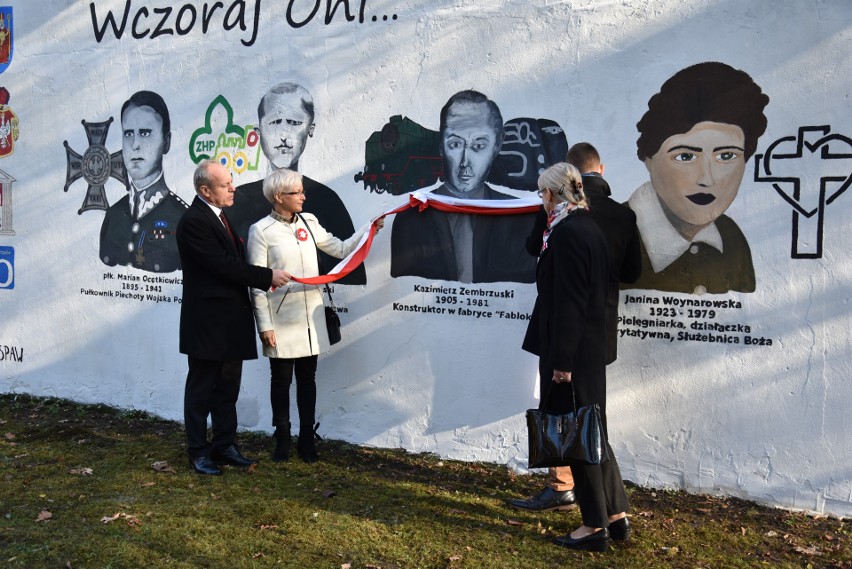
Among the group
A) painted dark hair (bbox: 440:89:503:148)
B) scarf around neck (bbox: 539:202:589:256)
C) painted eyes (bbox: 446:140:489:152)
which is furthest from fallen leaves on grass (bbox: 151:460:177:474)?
painted dark hair (bbox: 440:89:503:148)

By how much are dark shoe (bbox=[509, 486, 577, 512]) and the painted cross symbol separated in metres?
4.44

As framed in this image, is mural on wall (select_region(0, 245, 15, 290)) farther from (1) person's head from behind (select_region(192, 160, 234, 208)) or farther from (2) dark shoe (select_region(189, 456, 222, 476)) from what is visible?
(2) dark shoe (select_region(189, 456, 222, 476))

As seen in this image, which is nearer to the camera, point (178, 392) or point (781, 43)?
point (781, 43)

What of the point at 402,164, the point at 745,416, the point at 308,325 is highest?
the point at 402,164

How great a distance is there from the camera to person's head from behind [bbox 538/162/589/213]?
4.36m

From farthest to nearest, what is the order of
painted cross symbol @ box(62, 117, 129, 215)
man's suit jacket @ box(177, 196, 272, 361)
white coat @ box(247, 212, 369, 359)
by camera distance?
painted cross symbol @ box(62, 117, 129, 215) → white coat @ box(247, 212, 369, 359) → man's suit jacket @ box(177, 196, 272, 361)

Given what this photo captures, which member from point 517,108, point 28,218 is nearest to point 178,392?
point 28,218

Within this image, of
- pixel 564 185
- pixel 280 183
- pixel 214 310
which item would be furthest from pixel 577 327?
pixel 214 310

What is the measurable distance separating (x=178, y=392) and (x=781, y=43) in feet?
17.1

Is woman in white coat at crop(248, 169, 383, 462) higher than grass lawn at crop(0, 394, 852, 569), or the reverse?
woman in white coat at crop(248, 169, 383, 462)

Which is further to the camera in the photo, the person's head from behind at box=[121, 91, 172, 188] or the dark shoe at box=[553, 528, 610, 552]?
the person's head from behind at box=[121, 91, 172, 188]

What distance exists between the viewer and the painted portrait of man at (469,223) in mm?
5773

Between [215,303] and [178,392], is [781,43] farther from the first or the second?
[178,392]

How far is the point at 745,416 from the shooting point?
517 cm
